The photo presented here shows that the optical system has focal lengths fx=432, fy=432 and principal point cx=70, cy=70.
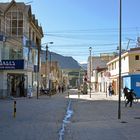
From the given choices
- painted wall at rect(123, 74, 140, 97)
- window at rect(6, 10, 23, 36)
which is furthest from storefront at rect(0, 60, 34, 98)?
painted wall at rect(123, 74, 140, 97)

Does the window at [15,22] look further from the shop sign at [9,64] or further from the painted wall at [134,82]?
the painted wall at [134,82]

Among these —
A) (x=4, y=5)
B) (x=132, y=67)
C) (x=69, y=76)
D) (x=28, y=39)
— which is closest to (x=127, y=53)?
(x=132, y=67)

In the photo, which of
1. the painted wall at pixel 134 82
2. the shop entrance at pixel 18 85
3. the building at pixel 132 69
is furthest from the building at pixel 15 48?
the painted wall at pixel 134 82

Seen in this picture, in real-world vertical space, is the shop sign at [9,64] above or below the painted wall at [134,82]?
above

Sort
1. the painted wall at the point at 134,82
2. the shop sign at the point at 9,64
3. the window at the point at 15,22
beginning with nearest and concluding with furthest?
the shop sign at the point at 9,64, the painted wall at the point at 134,82, the window at the point at 15,22

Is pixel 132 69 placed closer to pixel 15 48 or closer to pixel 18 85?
pixel 18 85

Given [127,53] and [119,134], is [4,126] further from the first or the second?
[127,53]

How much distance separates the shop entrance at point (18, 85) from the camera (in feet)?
178

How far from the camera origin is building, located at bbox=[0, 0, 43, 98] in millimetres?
49812

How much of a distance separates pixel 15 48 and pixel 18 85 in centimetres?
501

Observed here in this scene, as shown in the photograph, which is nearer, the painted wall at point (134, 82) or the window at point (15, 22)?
the painted wall at point (134, 82)

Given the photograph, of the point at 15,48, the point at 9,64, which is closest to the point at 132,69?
the point at 15,48

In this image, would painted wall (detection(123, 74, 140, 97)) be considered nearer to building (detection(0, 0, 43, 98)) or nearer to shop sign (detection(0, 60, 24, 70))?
building (detection(0, 0, 43, 98))

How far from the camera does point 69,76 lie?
194250 mm
